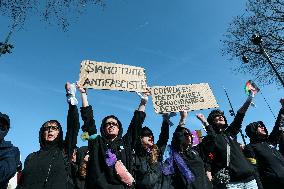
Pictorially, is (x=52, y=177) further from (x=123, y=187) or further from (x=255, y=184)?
(x=255, y=184)

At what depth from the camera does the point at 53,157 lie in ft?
12.8

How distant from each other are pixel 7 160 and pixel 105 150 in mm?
1111

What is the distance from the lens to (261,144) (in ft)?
18.6

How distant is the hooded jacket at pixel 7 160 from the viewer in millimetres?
3525

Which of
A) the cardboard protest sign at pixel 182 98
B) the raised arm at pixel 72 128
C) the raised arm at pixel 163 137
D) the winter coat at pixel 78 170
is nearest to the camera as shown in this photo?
the raised arm at pixel 72 128

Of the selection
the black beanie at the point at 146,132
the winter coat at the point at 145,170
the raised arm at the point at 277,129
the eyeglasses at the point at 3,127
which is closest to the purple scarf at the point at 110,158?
the winter coat at the point at 145,170

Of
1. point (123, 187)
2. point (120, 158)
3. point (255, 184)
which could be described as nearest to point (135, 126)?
point (120, 158)

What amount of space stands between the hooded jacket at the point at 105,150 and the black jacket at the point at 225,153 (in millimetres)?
1279

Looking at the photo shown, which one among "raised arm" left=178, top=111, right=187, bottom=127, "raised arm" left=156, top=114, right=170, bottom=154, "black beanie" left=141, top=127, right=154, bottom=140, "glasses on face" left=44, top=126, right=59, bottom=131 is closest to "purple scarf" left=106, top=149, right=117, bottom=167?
"glasses on face" left=44, top=126, right=59, bottom=131

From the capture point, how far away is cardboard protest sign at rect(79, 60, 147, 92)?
527cm

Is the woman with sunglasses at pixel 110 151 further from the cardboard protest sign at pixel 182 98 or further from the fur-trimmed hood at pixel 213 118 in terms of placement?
the cardboard protest sign at pixel 182 98

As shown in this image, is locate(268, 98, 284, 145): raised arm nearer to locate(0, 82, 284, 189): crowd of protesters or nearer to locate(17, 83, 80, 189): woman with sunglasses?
locate(0, 82, 284, 189): crowd of protesters

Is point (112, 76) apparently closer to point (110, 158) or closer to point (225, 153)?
point (110, 158)

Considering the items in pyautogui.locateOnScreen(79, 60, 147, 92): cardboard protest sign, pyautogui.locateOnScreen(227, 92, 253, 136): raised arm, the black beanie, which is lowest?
the black beanie
